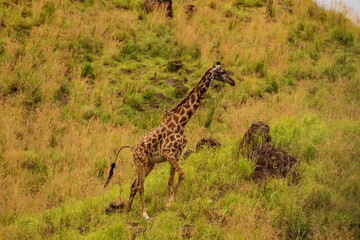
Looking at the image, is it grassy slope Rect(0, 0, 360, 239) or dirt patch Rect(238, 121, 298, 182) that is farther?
dirt patch Rect(238, 121, 298, 182)

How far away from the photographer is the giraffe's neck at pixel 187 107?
7551 mm

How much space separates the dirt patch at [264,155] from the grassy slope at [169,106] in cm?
28

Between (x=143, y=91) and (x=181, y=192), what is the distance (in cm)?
653

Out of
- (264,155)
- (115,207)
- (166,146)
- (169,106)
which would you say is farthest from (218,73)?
(169,106)

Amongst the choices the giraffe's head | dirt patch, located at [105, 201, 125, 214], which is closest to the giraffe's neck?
the giraffe's head

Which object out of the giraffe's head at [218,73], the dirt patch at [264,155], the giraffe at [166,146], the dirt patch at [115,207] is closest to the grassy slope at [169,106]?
the dirt patch at [115,207]

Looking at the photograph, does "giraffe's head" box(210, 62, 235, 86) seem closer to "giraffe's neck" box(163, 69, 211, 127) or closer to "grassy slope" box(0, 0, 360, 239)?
"giraffe's neck" box(163, 69, 211, 127)

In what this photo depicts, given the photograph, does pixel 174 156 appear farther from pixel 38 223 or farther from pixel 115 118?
pixel 115 118

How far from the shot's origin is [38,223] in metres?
7.52

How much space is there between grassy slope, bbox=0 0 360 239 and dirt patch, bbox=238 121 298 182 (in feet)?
0.91

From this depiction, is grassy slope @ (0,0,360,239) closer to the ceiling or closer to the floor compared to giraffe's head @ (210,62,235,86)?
closer to the floor

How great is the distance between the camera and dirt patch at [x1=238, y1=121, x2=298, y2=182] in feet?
28.5

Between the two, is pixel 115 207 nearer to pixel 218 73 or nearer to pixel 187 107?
pixel 187 107

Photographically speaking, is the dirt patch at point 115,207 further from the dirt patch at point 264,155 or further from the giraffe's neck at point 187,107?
the dirt patch at point 264,155
